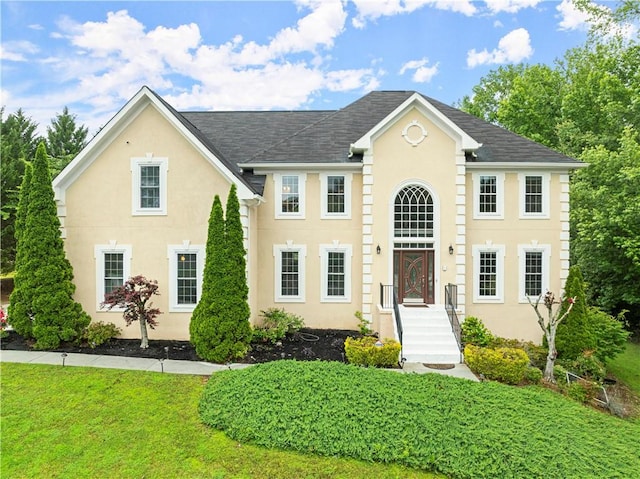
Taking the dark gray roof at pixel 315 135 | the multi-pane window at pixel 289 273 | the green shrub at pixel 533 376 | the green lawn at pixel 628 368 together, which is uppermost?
the dark gray roof at pixel 315 135

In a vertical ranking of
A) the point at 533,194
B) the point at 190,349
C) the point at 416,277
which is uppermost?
the point at 533,194

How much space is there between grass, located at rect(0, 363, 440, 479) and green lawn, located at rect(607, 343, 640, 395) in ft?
34.0

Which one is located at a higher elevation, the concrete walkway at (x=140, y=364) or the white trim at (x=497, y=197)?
the white trim at (x=497, y=197)

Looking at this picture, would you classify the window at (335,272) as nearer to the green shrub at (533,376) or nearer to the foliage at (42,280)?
the green shrub at (533,376)

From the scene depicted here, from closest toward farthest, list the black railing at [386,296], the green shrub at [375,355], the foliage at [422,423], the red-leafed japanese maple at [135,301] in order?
the foliage at [422,423], the green shrub at [375,355], the red-leafed japanese maple at [135,301], the black railing at [386,296]

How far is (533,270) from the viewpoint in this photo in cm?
1286

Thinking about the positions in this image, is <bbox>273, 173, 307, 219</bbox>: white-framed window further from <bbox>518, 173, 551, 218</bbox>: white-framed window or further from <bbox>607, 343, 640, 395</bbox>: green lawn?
<bbox>607, 343, 640, 395</bbox>: green lawn

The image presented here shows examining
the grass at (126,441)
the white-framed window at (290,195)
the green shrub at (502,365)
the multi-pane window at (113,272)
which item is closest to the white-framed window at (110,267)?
the multi-pane window at (113,272)

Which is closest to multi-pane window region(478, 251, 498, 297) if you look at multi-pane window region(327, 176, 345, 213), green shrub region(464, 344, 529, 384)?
green shrub region(464, 344, 529, 384)

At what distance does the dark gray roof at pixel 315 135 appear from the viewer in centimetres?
1278

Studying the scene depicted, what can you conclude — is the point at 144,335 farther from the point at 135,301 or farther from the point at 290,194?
the point at 290,194

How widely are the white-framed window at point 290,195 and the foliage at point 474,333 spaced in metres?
7.02

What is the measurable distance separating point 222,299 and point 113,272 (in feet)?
15.1

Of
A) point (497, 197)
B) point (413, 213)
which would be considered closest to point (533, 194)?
point (497, 197)
